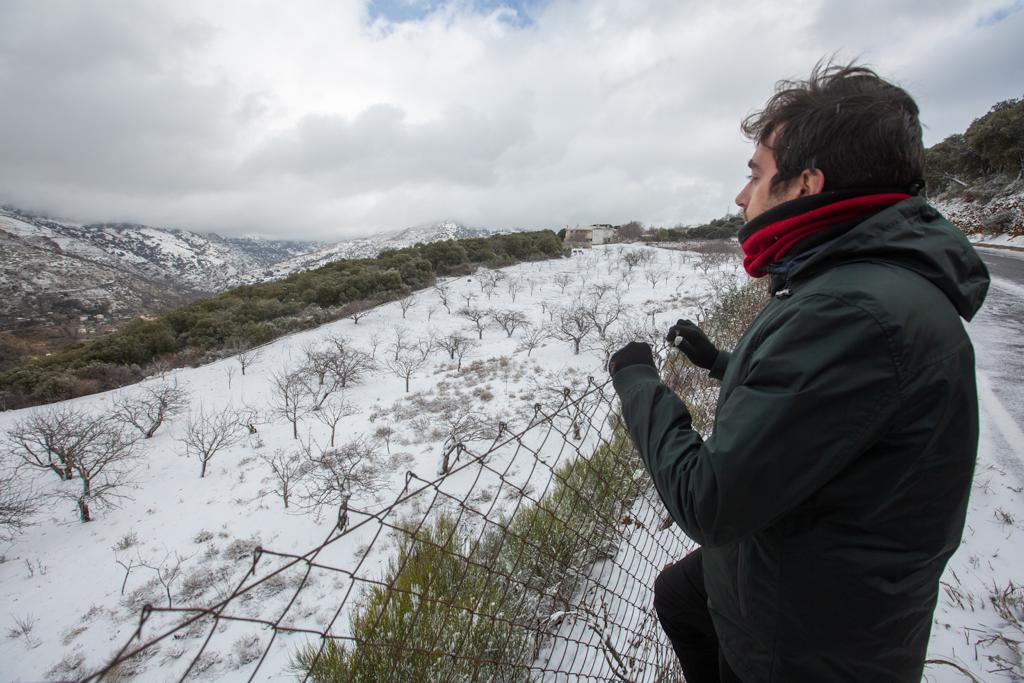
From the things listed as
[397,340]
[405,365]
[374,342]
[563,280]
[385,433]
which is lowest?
[385,433]

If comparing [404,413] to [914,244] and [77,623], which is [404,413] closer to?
[77,623]

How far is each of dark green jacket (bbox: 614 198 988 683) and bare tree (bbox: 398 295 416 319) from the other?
2145 centimetres

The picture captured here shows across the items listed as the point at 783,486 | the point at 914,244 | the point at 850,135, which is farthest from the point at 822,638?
the point at 850,135

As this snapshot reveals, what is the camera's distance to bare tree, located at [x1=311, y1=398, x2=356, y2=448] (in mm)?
12009

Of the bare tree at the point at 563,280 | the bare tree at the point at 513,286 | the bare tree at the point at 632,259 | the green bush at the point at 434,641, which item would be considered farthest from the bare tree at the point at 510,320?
the green bush at the point at 434,641

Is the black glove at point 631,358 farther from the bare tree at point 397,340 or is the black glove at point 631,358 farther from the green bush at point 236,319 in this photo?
the green bush at point 236,319

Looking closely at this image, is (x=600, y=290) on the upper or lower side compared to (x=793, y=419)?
lower

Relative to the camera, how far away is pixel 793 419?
0.81m

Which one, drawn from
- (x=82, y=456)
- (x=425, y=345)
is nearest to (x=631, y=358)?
(x=82, y=456)

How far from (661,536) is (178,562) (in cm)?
852

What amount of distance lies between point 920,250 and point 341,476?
9.86m

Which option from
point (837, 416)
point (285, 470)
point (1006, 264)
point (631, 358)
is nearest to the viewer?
point (837, 416)

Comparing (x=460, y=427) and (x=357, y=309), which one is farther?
(x=357, y=309)

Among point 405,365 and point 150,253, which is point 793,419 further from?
point 150,253
